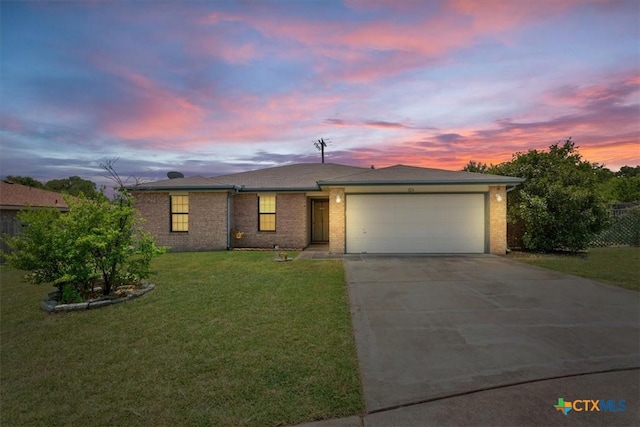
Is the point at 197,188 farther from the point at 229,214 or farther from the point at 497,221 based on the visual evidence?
the point at 497,221

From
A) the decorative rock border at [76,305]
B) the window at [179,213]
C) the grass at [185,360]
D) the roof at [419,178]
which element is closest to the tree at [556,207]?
the roof at [419,178]

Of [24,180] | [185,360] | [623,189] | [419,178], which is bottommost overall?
[185,360]

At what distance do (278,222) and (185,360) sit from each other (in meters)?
11.7

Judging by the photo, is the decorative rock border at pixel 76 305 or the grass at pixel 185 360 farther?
the decorative rock border at pixel 76 305

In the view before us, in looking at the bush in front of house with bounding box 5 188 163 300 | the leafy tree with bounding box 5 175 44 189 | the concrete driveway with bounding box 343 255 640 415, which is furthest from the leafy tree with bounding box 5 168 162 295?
the leafy tree with bounding box 5 175 44 189

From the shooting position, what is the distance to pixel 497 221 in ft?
41.9

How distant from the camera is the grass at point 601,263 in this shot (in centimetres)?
812

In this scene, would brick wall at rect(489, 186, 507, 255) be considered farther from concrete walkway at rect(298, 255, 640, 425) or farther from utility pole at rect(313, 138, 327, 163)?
utility pole at rect(313, 138, 327, 163)

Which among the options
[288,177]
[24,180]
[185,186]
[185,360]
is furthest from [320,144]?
[24,180]

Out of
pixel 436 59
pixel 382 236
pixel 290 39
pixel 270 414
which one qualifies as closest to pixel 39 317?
pixel 270 414

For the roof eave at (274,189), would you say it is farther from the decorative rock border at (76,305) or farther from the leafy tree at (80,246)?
the decorative rock border at (76,305)

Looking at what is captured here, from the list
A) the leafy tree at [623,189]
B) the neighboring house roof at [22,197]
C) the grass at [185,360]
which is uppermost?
the leafy tree at [623,189]

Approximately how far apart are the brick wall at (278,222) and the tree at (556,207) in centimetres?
900

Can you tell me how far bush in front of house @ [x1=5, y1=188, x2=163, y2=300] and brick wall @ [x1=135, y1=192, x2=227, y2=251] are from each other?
7.45 metres
